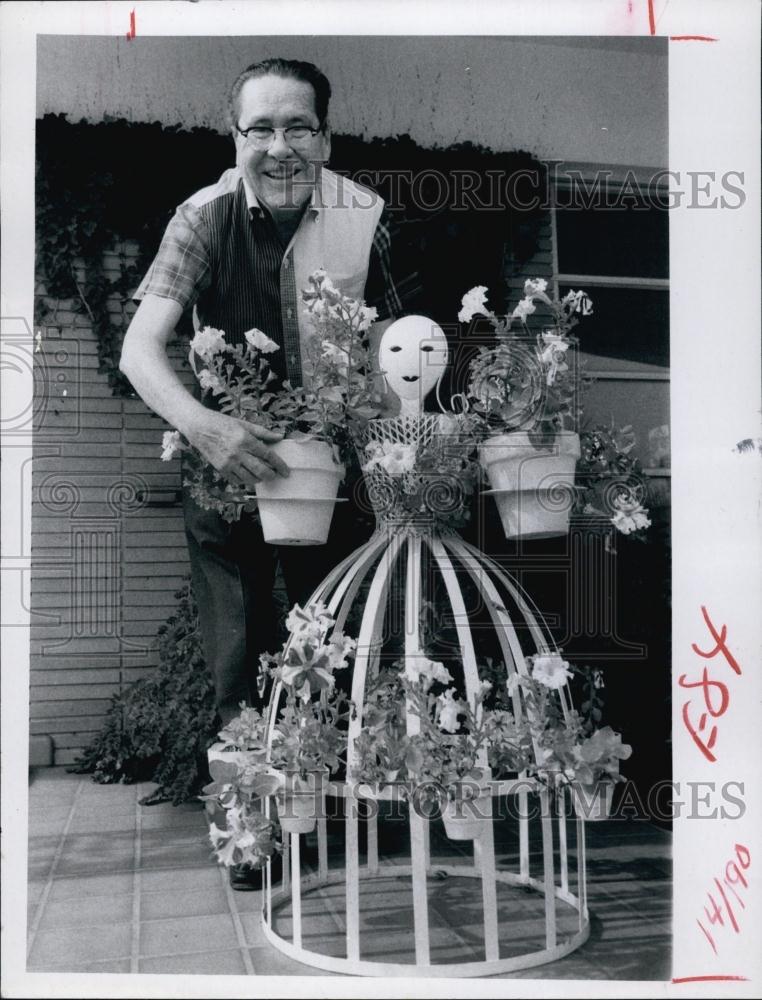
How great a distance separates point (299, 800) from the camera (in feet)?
6.60

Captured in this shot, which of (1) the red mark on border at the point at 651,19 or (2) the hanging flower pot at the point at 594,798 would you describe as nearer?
(2) the hanging flower pot at the point at 594,798

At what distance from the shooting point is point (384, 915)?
2.25 m

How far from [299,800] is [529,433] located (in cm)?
93

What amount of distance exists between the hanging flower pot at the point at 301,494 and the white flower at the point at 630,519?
65 centimetres

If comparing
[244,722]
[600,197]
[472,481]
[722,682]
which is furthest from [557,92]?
[244,722]

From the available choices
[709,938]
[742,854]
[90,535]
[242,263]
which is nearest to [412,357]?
[242,263]

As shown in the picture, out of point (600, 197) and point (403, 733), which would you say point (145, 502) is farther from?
point (600, 197)

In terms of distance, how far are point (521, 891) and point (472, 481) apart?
1070 mm

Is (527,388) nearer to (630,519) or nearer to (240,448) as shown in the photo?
(630,519)

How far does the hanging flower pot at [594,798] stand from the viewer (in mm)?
2027

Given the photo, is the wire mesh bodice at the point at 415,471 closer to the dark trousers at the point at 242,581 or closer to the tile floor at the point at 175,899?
the dark trousers at the point at 242,581

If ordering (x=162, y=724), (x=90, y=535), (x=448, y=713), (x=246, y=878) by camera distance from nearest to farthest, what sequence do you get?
1. (x=448, y=713)
2. (x=246, y=878)
3. (x=90, y=535)
4. (x=162, y=724)

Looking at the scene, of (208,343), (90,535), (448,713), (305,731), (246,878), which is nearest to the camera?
(448,713)

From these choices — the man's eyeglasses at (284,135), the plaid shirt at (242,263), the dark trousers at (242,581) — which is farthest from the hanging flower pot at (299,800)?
the man's eyeglasses at (284,135)
